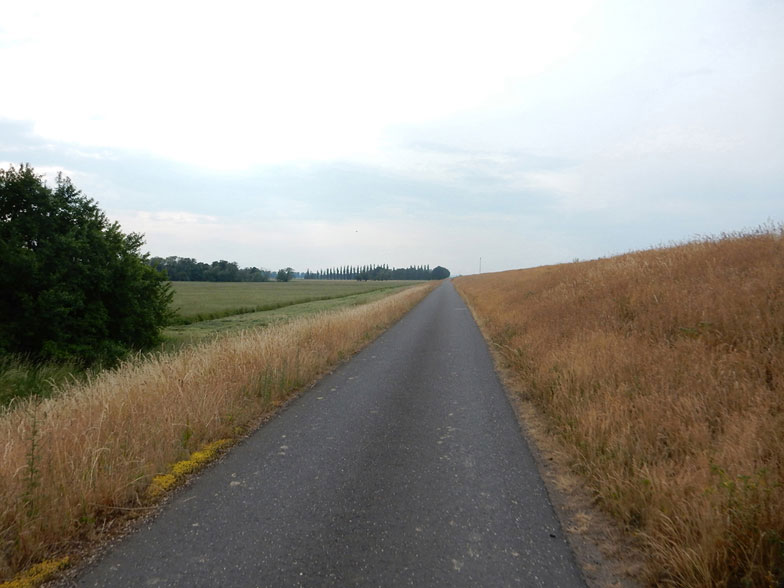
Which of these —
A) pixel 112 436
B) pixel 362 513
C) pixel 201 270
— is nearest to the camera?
pixel 362 513

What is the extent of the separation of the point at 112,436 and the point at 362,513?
114 inches

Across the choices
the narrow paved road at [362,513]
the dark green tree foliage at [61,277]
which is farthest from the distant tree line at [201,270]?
the narrow paved road at [362,513]

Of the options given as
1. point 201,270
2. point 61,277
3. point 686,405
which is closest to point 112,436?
point 686,405

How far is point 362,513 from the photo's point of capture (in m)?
3.36

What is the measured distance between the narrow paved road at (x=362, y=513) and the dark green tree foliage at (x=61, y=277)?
9964mm

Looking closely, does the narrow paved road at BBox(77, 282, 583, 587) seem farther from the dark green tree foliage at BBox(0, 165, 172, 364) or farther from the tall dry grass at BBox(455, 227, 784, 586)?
the dark green tree foliage at BBox(0, 165, 172, 364)

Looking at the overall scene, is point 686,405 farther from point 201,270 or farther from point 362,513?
point 201,270

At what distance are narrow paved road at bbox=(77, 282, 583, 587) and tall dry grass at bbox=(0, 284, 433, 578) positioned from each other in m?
0.47

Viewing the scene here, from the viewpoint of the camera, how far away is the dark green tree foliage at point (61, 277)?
11.1 m

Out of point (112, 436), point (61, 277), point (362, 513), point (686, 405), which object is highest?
point (61, 277)

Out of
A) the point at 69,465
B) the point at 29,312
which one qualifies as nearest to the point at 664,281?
the point at 69,465

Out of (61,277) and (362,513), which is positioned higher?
(61,277)

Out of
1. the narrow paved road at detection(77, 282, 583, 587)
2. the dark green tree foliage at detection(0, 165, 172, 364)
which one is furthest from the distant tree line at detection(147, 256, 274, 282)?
the narrow paved road at detection(77, 282, 583, 587)

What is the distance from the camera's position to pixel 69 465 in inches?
137
